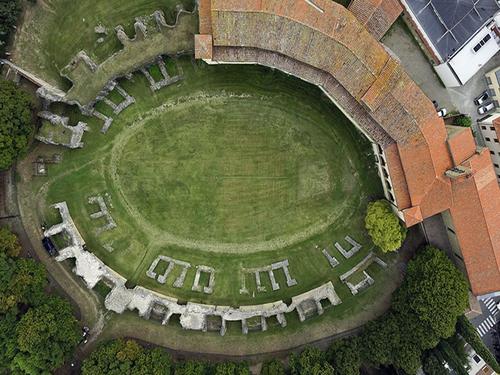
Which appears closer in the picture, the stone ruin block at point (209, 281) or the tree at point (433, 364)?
the tree at point (433, 364)

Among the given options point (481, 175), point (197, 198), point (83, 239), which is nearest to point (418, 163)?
point (481, 175)

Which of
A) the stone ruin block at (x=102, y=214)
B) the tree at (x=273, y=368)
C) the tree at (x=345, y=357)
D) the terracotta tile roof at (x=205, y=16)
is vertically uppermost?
the terracotta tile roof at (x=205, y=16)

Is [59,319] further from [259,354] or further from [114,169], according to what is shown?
[259,354]

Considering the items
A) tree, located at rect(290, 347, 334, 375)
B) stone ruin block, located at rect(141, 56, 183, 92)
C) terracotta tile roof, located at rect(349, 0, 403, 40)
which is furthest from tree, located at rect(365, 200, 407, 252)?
stone ruin block, located at rect(141, 56, 183, 92)

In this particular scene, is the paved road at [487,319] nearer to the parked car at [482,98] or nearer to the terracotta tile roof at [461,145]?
the terracotta tile roof at [461,145]

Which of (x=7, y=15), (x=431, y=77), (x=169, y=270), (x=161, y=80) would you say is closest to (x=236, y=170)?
(x=161, y=80)

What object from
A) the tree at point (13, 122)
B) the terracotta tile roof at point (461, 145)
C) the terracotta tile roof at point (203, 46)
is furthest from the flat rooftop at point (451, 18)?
the tree at point (13, 122)

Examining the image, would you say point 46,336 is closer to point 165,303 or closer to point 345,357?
point 165,303

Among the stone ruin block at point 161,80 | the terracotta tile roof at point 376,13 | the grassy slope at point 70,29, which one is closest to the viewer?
the terracotta tile roof at point 376,13
